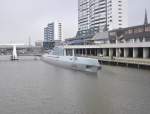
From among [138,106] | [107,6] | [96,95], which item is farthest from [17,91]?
[107,6]

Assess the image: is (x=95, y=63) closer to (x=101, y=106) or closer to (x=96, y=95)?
(x=96, y=95)

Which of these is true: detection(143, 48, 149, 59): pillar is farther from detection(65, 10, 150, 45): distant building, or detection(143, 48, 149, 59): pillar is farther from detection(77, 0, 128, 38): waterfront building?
detection(77, 0, 128, 38): waterfront building

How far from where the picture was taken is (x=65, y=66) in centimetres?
8156

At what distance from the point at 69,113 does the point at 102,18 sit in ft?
516

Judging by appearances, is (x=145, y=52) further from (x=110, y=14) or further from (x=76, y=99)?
(x=110, y=14)

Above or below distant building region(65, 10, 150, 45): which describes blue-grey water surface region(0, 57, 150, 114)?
below

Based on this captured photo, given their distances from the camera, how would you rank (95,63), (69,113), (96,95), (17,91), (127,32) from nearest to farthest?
(69,113) → (96,95) → (17,91) → (95,63) → (127,32)

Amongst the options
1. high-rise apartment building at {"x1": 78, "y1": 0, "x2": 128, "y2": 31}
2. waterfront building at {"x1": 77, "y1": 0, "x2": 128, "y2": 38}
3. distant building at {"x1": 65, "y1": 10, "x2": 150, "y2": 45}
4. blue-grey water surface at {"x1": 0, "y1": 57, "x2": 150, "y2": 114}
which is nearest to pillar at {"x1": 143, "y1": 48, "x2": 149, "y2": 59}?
distant building at {"x1": 65, "y1": 10, "x2": 150, "y2": 45}

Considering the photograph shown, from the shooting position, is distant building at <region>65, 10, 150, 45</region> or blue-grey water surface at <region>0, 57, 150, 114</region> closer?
blue-grey water surface at <region>0, 57, 150, 114</region>

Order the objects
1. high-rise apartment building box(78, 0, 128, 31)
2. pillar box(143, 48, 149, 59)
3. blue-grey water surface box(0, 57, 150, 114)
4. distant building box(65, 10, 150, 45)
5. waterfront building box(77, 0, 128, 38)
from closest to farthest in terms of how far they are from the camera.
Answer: blue-grey water surface box(0, 57, 150, 114) → pillar box(143, 48, 149, 59) → distant building box(65, 10, 150, 45) → waterfront building box(77, 0, 128, 38) → high-rise apartment building box(78, 0, 128, 31)

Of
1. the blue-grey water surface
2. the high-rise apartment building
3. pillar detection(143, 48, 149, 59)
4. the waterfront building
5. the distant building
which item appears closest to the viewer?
the blue-grey water surface

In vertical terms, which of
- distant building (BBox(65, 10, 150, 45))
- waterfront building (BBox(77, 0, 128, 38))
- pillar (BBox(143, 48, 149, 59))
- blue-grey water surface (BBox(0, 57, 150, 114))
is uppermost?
waterfront building (BBox(77, 0, 128, 38))

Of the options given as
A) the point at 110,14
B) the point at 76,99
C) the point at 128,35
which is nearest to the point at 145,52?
the point at 128,35

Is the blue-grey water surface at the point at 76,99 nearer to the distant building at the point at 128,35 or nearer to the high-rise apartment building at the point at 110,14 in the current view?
the distant building at the point at 128,35
